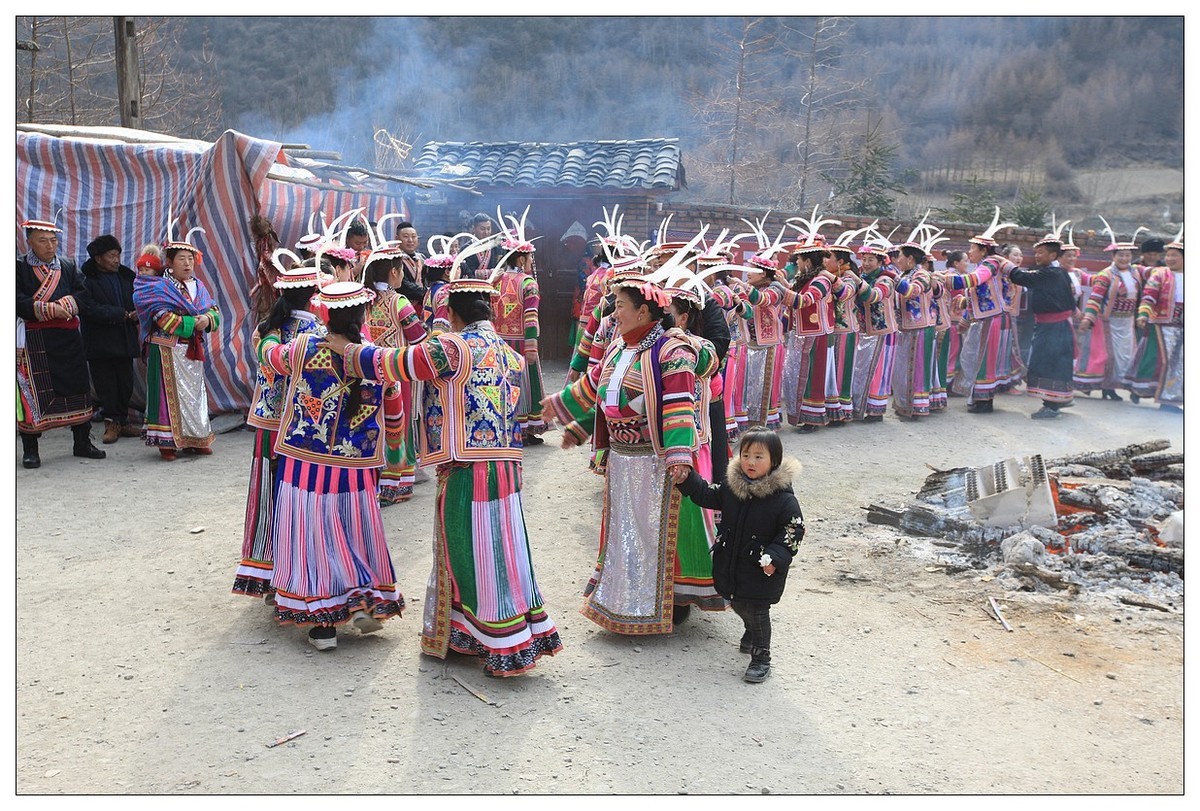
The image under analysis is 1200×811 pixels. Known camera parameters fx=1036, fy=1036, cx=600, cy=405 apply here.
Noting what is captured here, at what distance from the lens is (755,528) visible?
4.07 meters

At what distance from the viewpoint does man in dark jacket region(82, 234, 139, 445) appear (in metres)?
7.98

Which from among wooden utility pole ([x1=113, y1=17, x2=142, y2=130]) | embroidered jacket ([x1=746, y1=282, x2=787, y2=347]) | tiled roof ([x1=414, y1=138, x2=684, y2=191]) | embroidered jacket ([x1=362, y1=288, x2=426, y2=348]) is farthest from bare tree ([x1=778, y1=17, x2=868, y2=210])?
embroidered jacket ([x1=362, y1=288, x2=426, y2=348])

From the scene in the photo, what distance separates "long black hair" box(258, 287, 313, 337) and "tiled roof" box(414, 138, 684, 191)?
27.1ft

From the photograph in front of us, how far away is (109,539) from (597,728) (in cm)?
358

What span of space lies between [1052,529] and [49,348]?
6.99 meters

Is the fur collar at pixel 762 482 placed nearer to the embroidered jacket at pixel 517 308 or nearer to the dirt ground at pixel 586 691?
the dirt ground at pixel 586 691

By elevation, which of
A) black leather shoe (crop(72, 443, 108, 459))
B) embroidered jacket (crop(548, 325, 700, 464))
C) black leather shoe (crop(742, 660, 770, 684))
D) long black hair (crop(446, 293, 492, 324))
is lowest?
black leather shoe (crop(742, 660, 770, 684))

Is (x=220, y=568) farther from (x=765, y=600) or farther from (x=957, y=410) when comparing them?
(x=957, y=410)

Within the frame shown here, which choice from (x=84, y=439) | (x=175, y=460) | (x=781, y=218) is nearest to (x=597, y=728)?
(x=175, y=460)

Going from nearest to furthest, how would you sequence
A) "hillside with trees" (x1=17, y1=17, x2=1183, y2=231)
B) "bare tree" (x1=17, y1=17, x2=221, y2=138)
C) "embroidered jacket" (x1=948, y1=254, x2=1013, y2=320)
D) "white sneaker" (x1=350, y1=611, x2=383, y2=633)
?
"white sneaker" (x1=350, y1=611, x2=383, y2=633) → "embroidered jacket" (x1=948, y1=254, x2=1013, y2=320) → "bare tree" (x1=17, y1=17, x2=221, y2=138) → "hillside with trees" (x1=17, y1=17, x2=1183, y2=231)

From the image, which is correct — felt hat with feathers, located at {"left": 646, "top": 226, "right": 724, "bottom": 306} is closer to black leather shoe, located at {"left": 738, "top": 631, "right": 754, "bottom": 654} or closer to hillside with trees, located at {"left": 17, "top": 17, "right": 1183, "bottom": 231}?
black leather shoe, located at {"left": 738, "top": 631, "right": 754, "bottom": 654}

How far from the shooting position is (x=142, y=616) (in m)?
4.83

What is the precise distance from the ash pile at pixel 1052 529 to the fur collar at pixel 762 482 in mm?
1968

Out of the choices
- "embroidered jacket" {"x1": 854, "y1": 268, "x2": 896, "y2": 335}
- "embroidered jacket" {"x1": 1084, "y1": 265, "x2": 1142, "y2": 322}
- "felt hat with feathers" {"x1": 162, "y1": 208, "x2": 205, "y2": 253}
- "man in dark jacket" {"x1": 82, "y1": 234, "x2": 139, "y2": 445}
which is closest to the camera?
"felt hat with feathers" {"x1": 162, "y1": 208, "x2": 205, "y2": 253}
